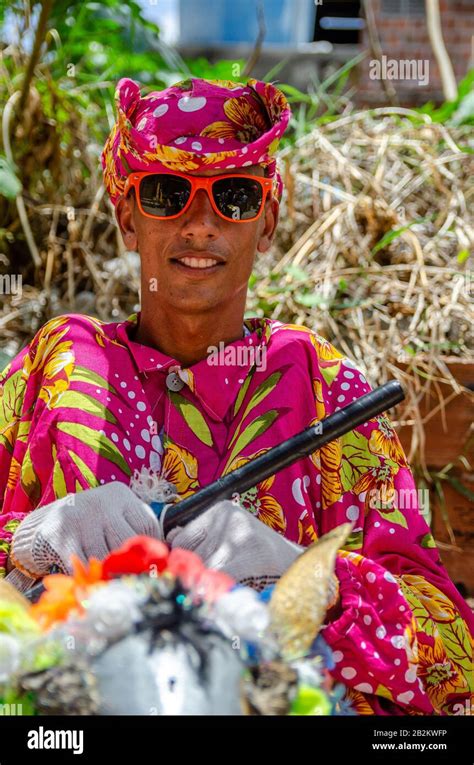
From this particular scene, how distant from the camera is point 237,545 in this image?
1.54 metres

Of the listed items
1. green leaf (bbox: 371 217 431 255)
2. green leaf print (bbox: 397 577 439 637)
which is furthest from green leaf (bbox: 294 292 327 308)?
green leaf print (bbox: 397 577 439 637)

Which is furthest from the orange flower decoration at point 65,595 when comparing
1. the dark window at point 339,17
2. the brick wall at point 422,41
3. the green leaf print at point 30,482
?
the dark window at point 339,17

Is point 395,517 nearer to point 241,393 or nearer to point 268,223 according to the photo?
point 241,393

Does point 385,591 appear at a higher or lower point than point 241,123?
lower

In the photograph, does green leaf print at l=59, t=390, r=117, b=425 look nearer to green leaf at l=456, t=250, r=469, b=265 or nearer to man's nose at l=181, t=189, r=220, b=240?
man's nose at l=181, t=189, r=220, b=240

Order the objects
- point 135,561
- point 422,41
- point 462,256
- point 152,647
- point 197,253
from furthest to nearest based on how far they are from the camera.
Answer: point 422,41 → point 462,256 → point 197,253 → point 135,561 → point 152,647

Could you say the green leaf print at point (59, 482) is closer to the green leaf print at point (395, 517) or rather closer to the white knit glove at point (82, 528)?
the white knit glove at point (82, 528)

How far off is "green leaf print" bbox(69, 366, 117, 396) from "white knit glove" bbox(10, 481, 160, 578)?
16.5 inches

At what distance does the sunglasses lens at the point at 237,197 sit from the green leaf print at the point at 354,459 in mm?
481

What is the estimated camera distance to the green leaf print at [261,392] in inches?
80.3

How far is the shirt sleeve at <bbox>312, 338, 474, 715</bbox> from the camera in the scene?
165cm

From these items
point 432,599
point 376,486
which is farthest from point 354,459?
point 432,599

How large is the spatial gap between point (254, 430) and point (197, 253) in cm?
36

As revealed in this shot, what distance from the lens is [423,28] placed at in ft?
27.7
